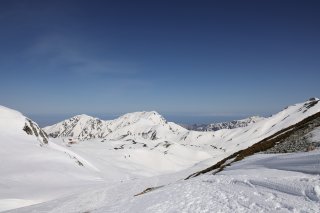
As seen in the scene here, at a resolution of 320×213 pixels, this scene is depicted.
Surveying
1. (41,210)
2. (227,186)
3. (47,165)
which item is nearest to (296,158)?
(227,186)

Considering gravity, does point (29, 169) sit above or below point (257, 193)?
above

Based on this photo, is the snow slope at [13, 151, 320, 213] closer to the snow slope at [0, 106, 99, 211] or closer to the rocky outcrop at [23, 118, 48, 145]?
the snow slope at [0, 106, 99, 211]

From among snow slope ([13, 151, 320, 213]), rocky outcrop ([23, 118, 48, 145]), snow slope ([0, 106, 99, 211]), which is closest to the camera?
snow slope ([13, 151, 320, 213])

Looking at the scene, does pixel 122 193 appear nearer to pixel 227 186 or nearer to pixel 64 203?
pixel 64 203

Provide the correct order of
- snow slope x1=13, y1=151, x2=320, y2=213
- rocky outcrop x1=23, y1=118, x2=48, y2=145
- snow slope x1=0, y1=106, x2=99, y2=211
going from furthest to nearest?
rocky outcrop x1=23, y1=118, x2=48, y2=145 → snow slope x1=0, y1=106, x2=99, y2=211 → snow slope x1=13, y1=151, x2=320, y2=213

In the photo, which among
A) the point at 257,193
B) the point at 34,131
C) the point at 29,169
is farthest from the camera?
the point at 34,131

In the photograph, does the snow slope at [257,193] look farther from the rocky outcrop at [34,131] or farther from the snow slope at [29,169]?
the rocky outcrop at [34,131]

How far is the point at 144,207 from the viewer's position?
23688 mm

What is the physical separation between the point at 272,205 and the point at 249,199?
7.08 ft

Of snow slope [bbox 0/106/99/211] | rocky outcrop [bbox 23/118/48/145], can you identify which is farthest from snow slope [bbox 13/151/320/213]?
rocky outcrop [bbox 23/118/48/145]

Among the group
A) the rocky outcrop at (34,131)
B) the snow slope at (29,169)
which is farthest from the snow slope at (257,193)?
the rocky outcrop at (34,131)

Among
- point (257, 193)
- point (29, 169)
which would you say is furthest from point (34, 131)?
point (257, 193)

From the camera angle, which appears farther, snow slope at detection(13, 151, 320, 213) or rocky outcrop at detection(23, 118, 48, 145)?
rocky outcrop at detection(23, 118, 48, 145)

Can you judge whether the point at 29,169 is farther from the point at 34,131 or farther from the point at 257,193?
the point at 257,193
